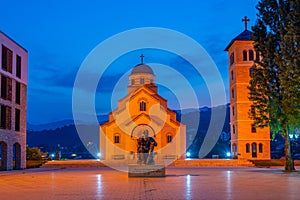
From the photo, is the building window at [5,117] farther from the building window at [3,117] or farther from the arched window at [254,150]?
the arched window at [254,150]

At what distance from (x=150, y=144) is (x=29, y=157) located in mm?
24799

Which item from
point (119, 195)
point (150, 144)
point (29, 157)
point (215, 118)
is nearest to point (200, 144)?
point (215, 118)

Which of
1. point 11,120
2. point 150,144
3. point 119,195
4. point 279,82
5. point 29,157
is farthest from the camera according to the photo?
point 29,157

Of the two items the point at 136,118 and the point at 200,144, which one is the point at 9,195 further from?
the point at 200,144

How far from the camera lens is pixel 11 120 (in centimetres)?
3719

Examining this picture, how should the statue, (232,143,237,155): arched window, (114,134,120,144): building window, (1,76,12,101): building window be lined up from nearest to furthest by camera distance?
the statue → (1,76,12,101): building window → (114,134,120,144): building window → (232,143,237,155): arched window

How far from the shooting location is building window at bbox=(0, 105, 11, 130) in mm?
35656

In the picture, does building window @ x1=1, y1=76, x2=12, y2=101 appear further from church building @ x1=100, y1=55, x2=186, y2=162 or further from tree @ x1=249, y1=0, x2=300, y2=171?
tree @ x1=249, y1=0, x2=300, y2=171

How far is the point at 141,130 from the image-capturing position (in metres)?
52.1

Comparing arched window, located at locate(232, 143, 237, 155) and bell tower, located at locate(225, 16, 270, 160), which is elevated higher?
bell tower, located at locate(225, 16, 270, 160)

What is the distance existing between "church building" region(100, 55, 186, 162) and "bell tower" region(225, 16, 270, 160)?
6.85m

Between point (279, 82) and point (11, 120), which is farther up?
point (279, 82)

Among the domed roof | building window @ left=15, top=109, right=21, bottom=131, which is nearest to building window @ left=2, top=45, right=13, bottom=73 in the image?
building window @ left=15, top=109, right=21, bottom=131

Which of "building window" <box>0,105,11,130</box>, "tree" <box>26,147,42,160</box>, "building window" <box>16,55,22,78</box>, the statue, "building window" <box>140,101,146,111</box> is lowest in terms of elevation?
"tree" <box>26,147,42,160</box>
